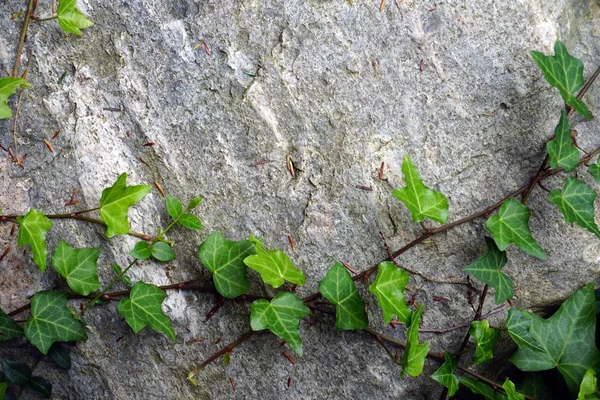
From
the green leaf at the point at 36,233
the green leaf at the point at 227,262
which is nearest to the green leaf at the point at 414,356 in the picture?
the green leaf at the point at 227,262

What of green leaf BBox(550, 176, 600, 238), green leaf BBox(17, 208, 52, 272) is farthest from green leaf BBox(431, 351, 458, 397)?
green leaf BBox(17, 208, 52, 272)

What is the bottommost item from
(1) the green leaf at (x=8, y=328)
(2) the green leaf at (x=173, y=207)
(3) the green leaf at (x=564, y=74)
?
(1) the green leaf at (x=8, y=328)

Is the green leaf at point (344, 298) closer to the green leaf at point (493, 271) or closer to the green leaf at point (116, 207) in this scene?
the green leaf at point (493, 271)

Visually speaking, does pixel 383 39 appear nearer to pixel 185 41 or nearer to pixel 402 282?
pixel 185 41

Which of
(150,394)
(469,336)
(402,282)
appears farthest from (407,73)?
(150,394)

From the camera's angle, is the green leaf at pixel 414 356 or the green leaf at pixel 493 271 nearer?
the green leaf at pixel 414 356

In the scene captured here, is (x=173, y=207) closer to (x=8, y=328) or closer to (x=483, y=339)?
(x=8, y=328)

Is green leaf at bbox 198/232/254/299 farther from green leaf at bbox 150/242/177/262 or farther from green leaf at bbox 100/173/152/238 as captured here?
green leaf at bbox 100/173/152/238
